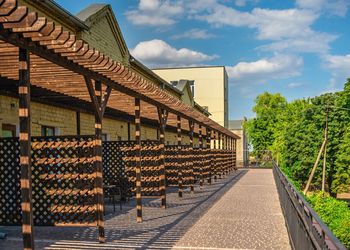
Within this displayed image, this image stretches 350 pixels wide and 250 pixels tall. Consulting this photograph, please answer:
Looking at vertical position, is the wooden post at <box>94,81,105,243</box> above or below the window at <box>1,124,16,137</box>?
below

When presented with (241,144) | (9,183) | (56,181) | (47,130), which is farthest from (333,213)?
(241,144)

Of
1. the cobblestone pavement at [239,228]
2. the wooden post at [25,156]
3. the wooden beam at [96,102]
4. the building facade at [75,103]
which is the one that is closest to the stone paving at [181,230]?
the cobblestone pavement at [239,228]

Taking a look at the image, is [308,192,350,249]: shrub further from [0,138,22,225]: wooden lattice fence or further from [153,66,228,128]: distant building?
[153,66,228,128]: distant building

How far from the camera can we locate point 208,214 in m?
10.7

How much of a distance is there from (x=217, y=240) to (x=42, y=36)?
438cm

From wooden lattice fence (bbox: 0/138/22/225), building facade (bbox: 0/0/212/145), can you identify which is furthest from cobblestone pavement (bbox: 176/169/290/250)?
building facade (bbox: 0/0/212/145)

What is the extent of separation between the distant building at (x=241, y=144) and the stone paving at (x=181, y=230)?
3653 centimetres

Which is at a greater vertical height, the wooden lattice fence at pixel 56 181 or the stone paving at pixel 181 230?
the wooden lattice fence at pixel 56 181

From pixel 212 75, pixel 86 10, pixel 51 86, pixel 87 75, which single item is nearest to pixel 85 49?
pixel 87 75

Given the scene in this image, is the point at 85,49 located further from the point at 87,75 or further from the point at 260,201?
the point at 260,201

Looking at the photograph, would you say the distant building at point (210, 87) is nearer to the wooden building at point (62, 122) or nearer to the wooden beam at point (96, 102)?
the wooden building at point (62, 122)

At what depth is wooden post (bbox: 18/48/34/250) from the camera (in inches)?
202

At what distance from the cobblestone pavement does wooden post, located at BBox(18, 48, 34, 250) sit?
2603 mm

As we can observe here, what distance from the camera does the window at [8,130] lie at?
9.95m
